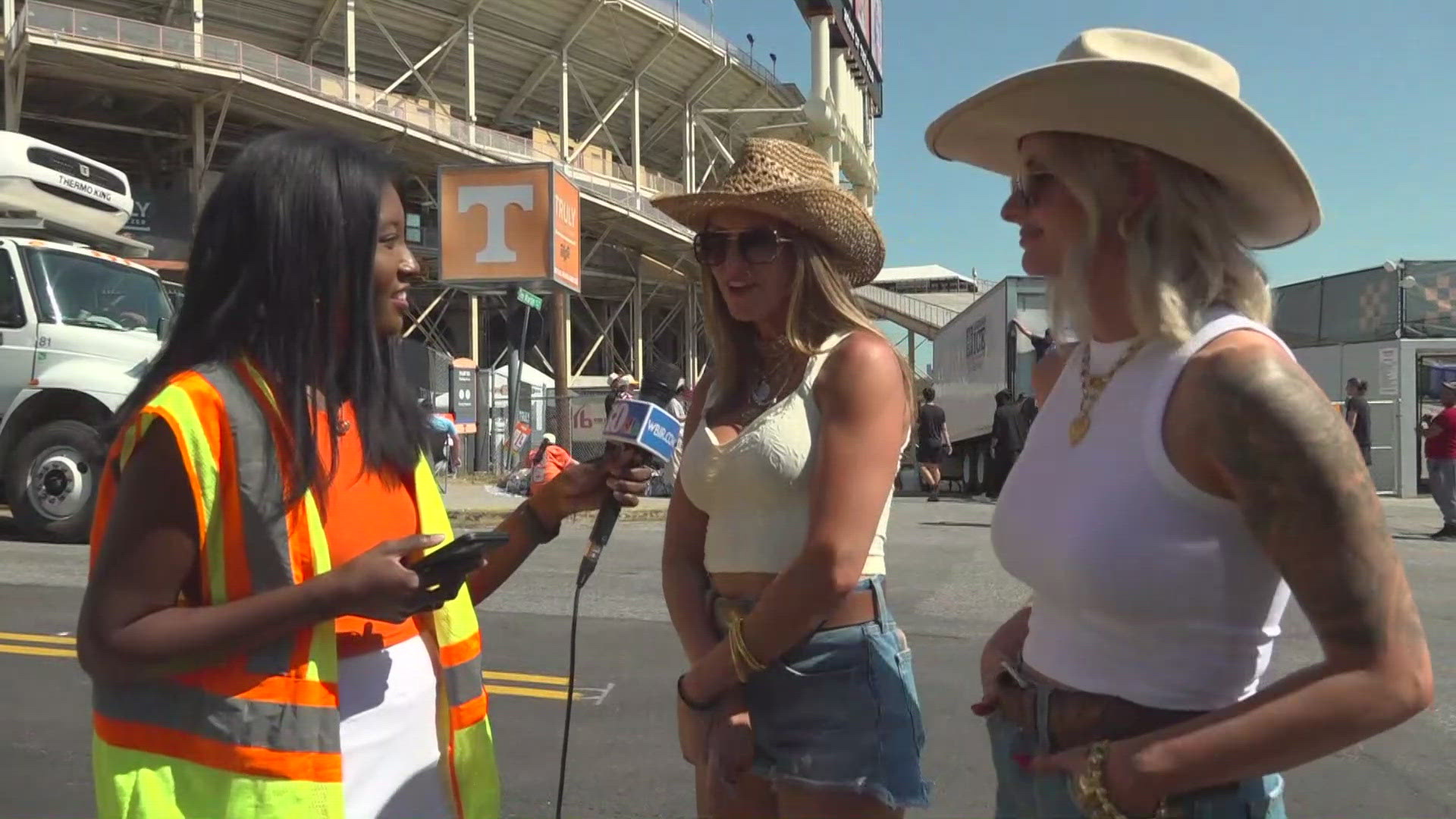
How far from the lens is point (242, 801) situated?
1.47m

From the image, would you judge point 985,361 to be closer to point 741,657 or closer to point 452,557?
point 741,657

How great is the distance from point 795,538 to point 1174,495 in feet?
2.80

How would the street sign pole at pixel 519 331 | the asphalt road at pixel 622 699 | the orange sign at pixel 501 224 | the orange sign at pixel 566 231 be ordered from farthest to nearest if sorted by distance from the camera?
1. the orange sign at pixel 566 231
2. the orange sign at pixel 501 224
3. the street sign pole at pixel 519 331
4. the asphalt road at pixel 622 699

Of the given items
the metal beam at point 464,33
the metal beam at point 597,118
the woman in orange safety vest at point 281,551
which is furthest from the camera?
the metal beam at point 597,118

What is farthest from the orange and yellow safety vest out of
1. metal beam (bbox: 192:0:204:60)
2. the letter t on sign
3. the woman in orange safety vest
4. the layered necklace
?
metal beam (bbox: 192:0:204:60)

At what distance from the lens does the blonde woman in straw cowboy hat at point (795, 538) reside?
1942 millimetres

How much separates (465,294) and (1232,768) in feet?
127

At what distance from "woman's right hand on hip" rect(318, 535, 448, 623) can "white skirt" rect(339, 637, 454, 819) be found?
0.58 feet

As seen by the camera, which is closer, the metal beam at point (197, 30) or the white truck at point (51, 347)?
the white truck at point (51, 347)

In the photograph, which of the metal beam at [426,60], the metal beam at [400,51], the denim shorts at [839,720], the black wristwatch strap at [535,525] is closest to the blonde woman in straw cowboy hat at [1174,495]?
the denim shorts at [839,720]

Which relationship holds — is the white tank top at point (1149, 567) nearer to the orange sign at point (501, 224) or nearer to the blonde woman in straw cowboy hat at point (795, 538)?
the blonde woman in straw cowboy hat at point (795, 538)

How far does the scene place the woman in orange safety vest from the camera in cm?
144

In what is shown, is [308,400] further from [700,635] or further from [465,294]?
[465,294]

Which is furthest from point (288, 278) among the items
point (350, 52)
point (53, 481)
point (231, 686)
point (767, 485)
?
point (350, 52)
